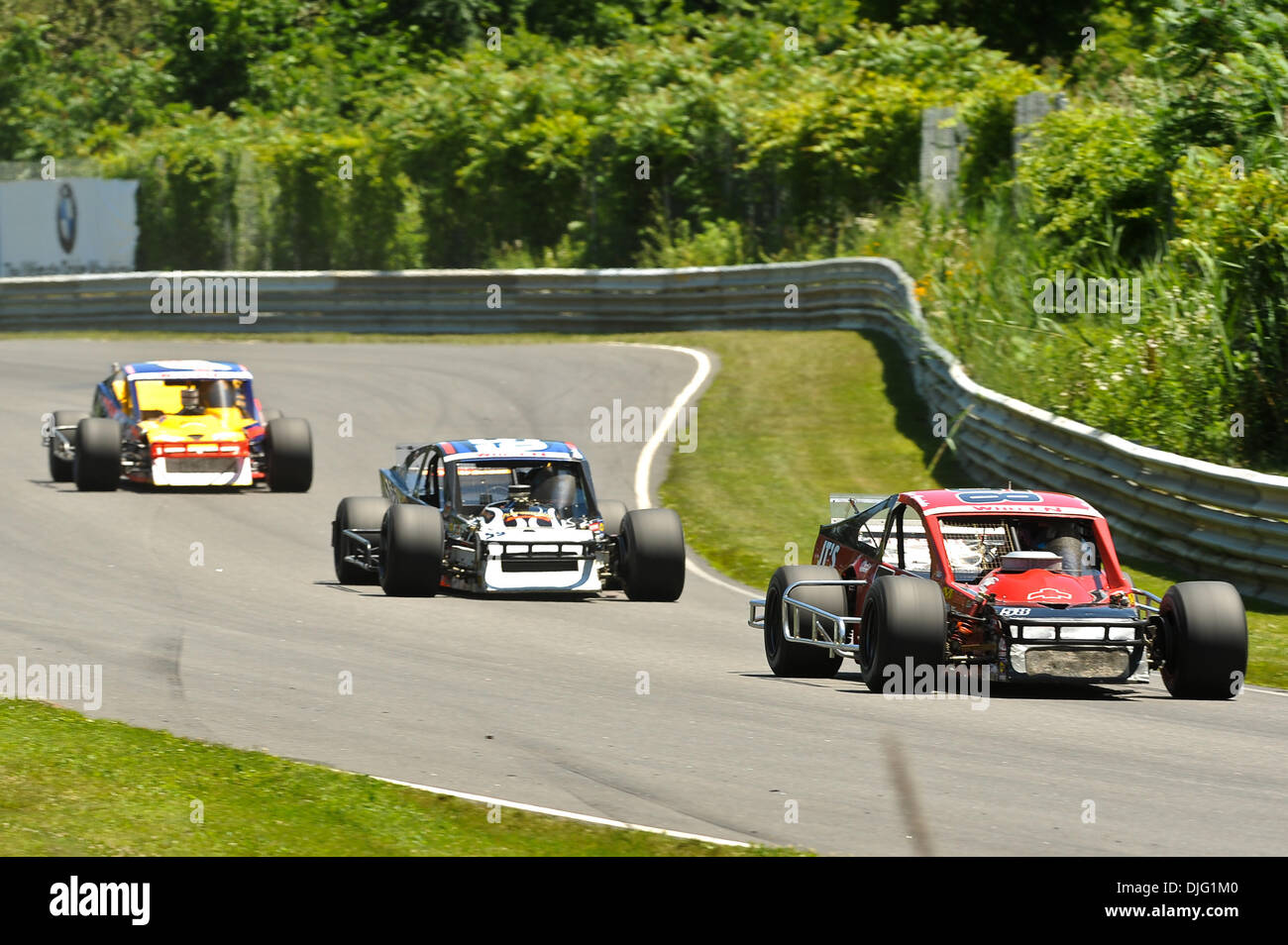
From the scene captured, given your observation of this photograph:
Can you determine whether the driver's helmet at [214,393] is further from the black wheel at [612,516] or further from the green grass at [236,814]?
the green grass at [236,814]

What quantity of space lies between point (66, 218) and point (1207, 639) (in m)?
35.0

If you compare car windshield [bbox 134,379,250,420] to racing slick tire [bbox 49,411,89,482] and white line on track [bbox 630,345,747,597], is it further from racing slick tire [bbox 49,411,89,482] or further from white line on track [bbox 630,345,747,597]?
white line on track [bbox 630,345,747,597]

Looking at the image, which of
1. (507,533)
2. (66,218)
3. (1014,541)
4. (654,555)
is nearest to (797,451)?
(654,555)

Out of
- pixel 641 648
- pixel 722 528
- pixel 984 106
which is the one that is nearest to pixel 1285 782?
pixel 641 648

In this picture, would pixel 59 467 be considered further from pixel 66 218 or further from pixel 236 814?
pixel 66 218

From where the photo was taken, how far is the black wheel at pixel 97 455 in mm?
20625

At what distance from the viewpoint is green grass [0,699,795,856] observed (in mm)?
7719

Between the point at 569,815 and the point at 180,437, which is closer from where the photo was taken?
the point at 569,815

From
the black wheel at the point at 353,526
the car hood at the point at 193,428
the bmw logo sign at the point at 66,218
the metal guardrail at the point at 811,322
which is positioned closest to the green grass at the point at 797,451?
the metal guardrail at the point at 811,322

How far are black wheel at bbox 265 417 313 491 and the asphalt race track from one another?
1212mm

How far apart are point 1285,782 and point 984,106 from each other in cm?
2305

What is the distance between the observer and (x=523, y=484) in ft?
55.0
